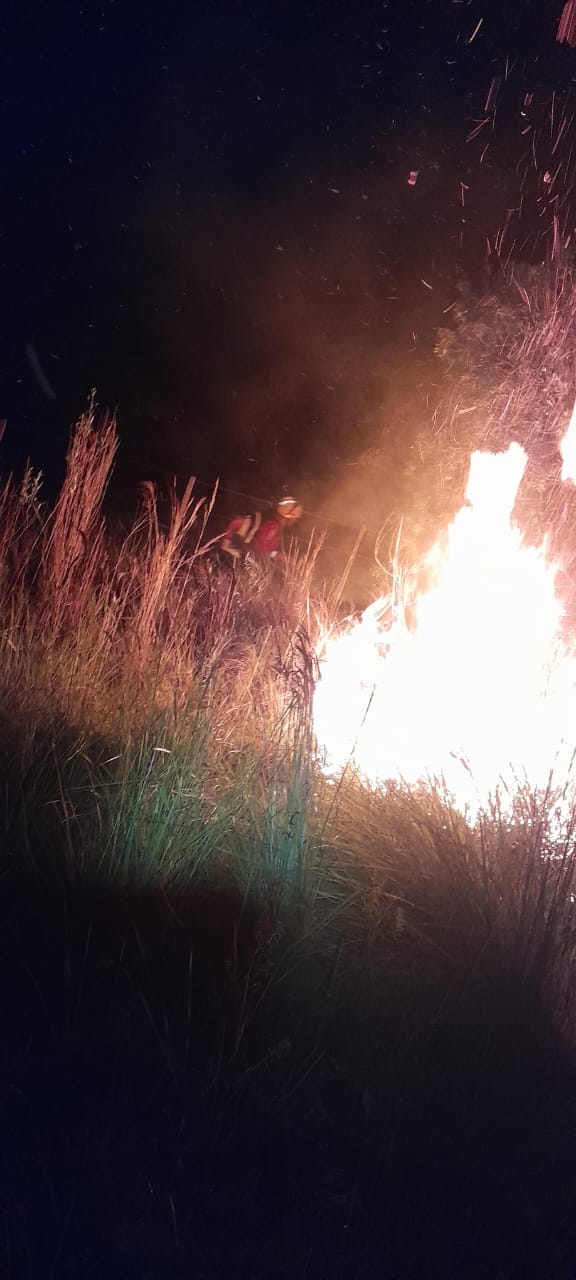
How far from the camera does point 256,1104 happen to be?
3.18 meters

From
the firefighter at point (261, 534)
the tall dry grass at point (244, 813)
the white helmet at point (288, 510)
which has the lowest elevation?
the tall dry grass at point (244, 813)

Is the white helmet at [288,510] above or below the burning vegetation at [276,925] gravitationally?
above

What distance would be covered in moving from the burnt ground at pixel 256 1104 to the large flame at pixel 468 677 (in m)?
1.04

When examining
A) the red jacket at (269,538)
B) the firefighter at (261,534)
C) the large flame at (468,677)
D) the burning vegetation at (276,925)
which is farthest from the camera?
the red jacket at (269,538)

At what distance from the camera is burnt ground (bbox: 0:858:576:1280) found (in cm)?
279

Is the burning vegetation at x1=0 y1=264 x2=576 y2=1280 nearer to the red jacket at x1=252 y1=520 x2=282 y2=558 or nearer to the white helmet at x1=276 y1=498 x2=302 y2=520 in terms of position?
the red jacket at x1=252 y1=520 x2=282 y2=558

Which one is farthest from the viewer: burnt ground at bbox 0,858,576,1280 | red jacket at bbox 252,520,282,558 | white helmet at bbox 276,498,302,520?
white helmet at bbox 276,498,302,520

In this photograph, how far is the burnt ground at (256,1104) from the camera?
2.79 metres

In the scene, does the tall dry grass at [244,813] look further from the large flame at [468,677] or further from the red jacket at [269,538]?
the red jacket at [269,538]

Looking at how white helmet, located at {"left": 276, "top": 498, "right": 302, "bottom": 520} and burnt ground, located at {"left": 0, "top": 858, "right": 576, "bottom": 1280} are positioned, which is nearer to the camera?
burnt ground, located at {"left": 0, "top": 858, "right": 576, "bottom": 1280}

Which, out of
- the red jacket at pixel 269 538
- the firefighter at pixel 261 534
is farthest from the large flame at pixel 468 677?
the red jacket at pixel 269 538

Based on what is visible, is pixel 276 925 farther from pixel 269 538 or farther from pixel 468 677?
pixel 269 538

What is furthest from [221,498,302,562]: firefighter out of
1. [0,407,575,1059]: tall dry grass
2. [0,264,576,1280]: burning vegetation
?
[0,407,575,1059]: tall dry grass

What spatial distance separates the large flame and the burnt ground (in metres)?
1.04
